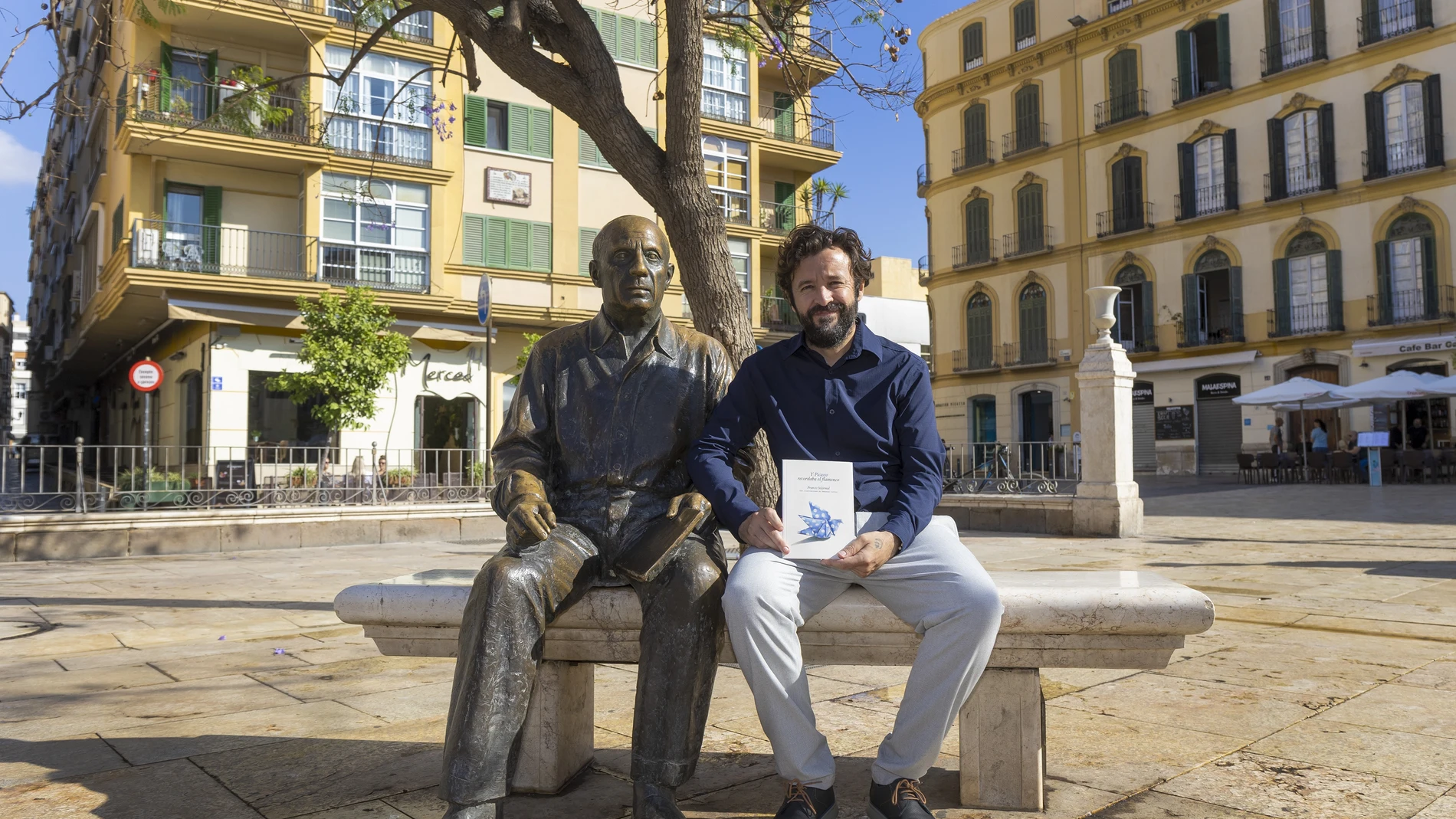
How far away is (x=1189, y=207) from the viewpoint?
31078 millimetres

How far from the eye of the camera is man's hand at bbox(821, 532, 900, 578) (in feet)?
9.44

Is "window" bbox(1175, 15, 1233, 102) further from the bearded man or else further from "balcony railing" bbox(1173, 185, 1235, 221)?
the bearded man

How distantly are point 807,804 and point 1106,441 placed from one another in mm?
9932

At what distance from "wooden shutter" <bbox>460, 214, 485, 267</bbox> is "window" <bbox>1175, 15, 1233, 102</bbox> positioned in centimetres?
2123

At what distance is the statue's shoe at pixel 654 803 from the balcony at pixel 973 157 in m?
35.9

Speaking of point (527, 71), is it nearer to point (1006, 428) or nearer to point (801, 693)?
point (801, 693)

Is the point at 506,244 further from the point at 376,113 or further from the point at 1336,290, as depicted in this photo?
the point at 1336,290

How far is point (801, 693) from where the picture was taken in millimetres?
2771

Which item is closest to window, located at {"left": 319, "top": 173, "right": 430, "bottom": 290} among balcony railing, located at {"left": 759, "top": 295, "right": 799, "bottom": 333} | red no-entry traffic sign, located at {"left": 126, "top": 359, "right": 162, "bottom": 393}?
red no-entry traffic sign, located at {"left": 126, "top": 359, "right": 162, "bottom": 393}

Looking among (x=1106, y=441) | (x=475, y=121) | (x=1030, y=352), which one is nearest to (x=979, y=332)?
(x=1030, y=352)

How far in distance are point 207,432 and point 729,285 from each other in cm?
1798

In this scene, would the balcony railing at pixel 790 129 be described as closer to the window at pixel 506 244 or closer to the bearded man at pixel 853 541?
the window at pixel 506 244

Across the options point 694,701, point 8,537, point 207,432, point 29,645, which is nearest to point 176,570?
point 8,537

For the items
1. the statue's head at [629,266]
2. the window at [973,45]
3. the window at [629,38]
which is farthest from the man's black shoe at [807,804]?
the window at [973,45]
